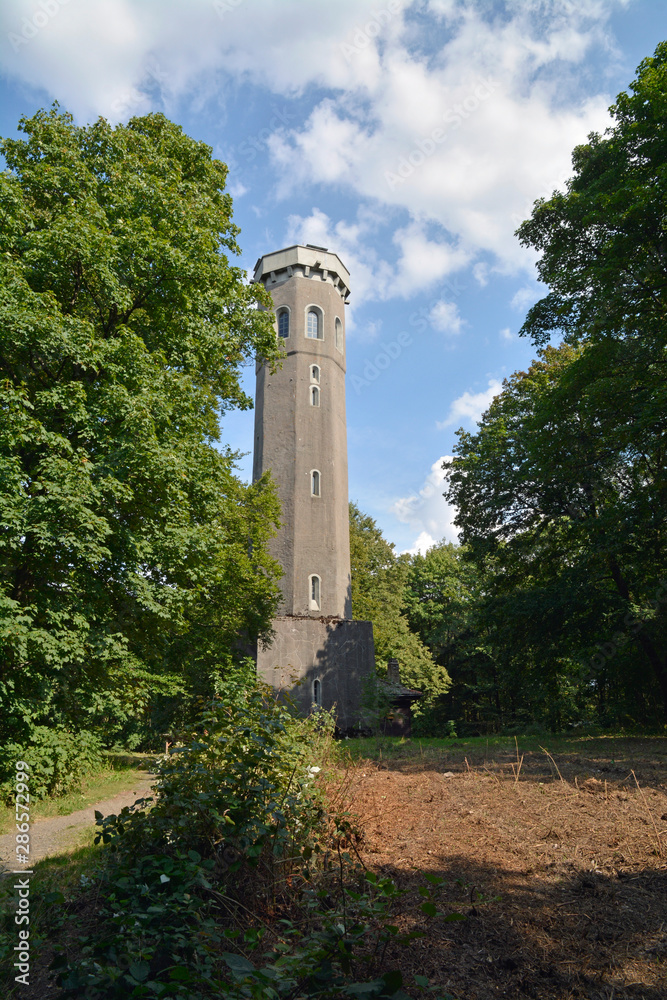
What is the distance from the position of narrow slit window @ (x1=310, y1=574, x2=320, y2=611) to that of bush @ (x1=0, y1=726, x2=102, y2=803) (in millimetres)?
12101

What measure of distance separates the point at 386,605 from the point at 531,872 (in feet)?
101

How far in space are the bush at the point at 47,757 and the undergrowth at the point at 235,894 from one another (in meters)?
4.97

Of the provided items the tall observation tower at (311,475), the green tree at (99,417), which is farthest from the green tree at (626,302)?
the tall observation tower at (311,475)

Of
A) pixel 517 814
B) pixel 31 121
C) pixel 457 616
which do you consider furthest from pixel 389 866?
pixel 457 616

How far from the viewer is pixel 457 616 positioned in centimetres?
3822

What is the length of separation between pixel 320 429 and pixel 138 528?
15424 mm

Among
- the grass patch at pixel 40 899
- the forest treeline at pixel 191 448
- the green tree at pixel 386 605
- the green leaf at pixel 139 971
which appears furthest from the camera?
the green tree at pixel 386 605

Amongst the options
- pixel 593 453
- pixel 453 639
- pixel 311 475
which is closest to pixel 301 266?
pixel 311 475

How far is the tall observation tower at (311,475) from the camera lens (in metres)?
21.7

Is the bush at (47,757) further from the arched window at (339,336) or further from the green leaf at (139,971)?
the arched window at (339,336)

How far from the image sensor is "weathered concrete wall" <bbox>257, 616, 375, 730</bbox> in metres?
21.1

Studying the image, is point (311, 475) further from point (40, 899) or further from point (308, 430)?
point (40, 899)

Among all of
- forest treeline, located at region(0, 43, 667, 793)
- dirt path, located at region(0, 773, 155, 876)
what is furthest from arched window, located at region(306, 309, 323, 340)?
dirt path, located at region(0, 773, 155, 876)

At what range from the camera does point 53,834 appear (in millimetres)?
8789
